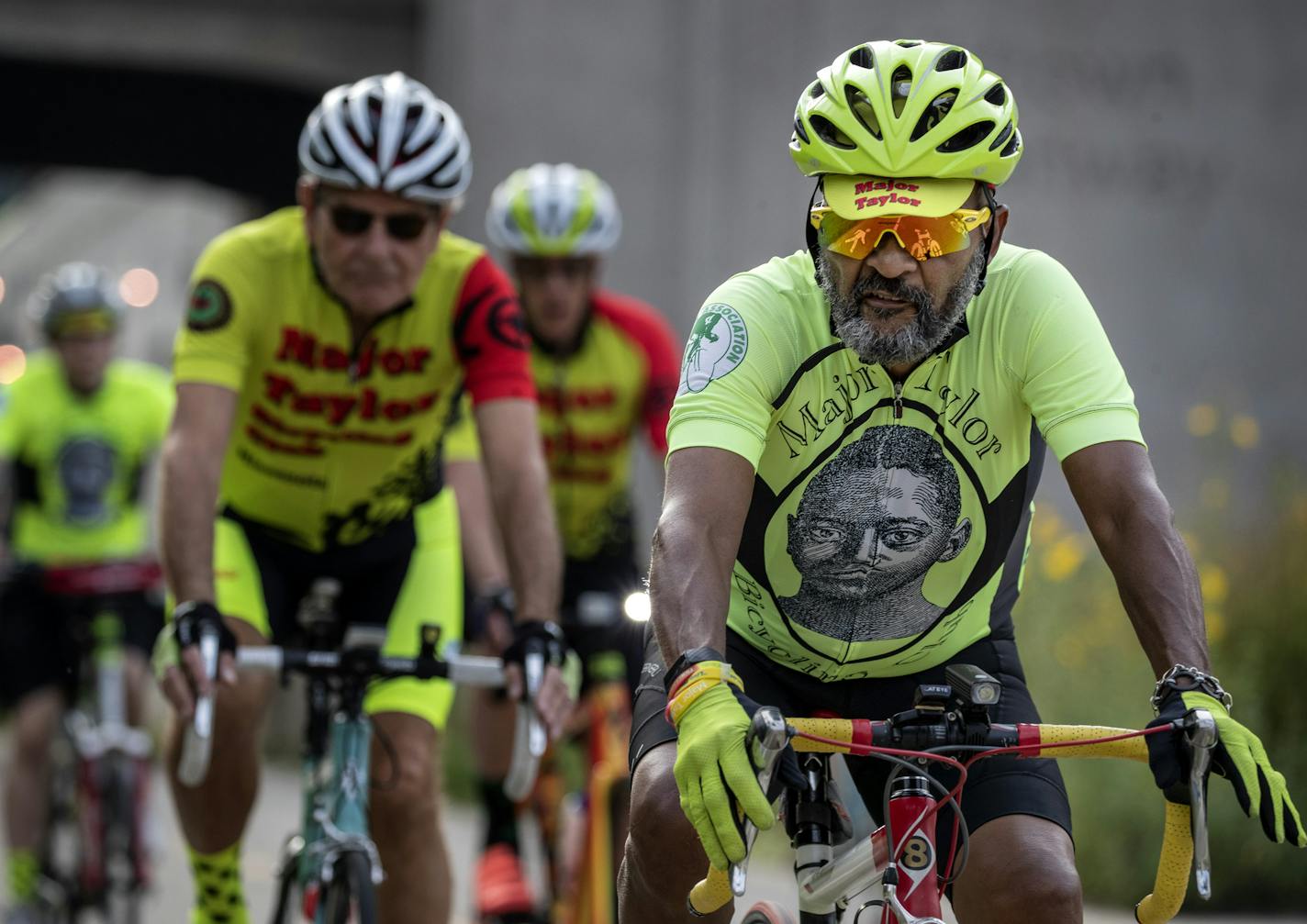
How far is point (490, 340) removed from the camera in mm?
5359

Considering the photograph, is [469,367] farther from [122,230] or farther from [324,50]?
[122,230]

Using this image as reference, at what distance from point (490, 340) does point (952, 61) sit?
1.97 m

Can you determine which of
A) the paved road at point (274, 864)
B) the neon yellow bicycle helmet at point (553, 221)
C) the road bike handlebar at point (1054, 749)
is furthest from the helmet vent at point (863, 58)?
the paved road at point (274, 864)

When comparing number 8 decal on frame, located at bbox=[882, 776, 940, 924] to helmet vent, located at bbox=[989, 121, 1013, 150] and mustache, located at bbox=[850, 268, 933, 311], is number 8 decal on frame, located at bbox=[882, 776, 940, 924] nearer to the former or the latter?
mustache, located at bbox=[850, 268, 933, 311]

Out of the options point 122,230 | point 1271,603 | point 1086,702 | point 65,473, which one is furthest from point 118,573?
point 122,230

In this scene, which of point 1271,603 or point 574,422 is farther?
point 1271,603

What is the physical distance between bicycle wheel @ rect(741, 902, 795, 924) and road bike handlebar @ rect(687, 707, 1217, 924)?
19.7 inches

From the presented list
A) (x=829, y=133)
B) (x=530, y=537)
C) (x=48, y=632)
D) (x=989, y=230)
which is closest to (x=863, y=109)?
(x=829, y=133)

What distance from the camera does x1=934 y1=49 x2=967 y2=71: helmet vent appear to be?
3711 mm

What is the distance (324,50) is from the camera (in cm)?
1497

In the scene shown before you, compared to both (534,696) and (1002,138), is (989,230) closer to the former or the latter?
(1002,138)

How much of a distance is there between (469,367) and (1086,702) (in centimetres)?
449

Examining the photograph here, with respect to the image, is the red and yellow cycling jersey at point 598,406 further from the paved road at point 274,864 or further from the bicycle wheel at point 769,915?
the bicycle wheel at point 769,915

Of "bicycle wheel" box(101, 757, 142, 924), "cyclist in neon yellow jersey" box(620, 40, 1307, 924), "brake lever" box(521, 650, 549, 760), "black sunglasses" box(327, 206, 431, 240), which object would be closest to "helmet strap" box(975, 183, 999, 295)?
"cyclist in neon yellow jersey" box(620, 40, 1307, 924)
